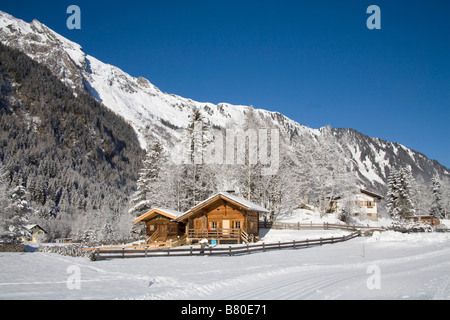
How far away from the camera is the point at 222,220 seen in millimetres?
35750

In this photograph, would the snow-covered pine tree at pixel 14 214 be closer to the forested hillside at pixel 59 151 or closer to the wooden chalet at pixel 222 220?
the wooden chalet at pixel 222 220

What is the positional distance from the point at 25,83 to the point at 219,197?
167m

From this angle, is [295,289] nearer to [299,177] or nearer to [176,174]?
[176,174]

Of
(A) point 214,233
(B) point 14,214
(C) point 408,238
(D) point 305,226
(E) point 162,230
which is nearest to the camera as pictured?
(C) point 408,238

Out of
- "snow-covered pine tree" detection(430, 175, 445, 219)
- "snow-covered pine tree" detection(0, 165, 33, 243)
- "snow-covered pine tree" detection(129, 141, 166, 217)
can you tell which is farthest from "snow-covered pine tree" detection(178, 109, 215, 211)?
"snow-covered pine tree" detection(430, 175, 445, 219)

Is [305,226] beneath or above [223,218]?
beneath

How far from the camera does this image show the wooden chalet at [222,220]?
33938mm

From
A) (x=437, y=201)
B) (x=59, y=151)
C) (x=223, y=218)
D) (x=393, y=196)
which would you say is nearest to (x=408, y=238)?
(x=223, y=218)

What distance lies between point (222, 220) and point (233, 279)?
2079cm

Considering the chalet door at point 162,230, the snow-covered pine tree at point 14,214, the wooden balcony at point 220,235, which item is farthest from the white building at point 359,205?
the snow-covered pine tree at point 14,214

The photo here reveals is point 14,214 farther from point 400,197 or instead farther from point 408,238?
point 400,197

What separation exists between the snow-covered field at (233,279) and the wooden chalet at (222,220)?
10290mm
